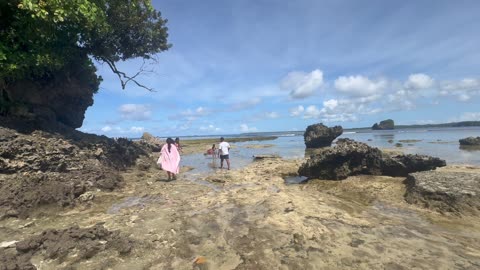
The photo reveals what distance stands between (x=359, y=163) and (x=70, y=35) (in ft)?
52.9

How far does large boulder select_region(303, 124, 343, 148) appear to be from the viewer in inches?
1560

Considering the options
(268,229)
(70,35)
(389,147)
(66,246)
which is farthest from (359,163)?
(389,147)

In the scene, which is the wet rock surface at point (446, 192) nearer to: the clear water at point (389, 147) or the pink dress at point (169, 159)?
the clear water at point (389, 147)

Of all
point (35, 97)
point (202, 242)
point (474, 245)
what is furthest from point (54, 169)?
point (474, 245)

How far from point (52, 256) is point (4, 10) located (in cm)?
1214

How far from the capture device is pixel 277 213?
25.9ft

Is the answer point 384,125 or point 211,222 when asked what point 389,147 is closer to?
point 211,222

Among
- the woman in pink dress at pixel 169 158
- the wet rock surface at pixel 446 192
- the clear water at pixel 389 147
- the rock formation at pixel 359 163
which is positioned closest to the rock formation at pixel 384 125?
the clear water at pixel 389 147

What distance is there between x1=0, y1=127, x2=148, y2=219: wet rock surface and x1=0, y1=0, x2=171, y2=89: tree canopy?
3247 mm

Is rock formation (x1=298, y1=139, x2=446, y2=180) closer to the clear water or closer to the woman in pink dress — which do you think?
the woman in pink dress

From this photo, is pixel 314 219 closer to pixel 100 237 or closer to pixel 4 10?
pixel 100 237

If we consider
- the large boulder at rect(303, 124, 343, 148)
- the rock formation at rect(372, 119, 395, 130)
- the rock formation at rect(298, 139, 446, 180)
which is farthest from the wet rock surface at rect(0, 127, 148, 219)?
the rock formation at rect(372, 119, 395, 130)

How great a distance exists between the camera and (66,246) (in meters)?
5.72

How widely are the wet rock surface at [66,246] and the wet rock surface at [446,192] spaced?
857 centimetres
